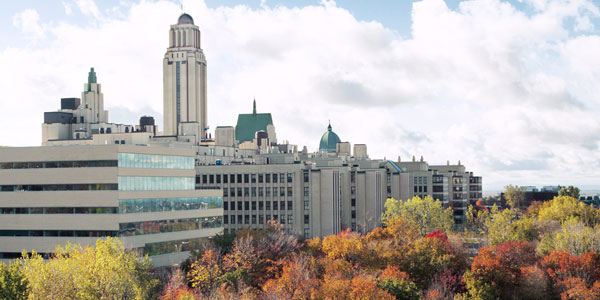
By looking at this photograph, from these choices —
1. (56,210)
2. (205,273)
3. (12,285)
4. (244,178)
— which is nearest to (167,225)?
(56,210)

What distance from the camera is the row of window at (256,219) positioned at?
155 meters

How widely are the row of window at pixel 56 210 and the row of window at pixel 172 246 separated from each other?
7542mm

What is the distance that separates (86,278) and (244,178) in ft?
295

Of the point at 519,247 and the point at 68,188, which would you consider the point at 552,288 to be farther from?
the point at 68,188

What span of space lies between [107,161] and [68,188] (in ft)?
21.7

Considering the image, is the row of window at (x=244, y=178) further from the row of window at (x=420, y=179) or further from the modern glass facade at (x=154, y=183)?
the row of window at (x=420, y=179)

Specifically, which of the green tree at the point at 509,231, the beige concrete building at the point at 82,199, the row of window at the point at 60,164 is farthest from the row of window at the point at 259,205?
the row of window at the point at 60,164

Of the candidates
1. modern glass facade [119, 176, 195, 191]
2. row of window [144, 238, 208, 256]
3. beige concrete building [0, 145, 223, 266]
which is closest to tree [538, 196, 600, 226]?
row of window [144, 238, 208, 256]

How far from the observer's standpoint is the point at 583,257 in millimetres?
91688

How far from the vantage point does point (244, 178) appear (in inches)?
6220

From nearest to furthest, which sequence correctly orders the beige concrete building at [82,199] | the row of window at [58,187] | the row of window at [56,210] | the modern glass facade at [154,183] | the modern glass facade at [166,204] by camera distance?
the row of window at [56,210] → the beige concrete building at [82,199] → the row of window at [58,187] → the modern glass facade at [166,204] → the modern glass facade at [154,183]

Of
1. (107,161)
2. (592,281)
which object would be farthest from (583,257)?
(107,161)

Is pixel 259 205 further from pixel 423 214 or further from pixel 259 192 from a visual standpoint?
pixel 423 214

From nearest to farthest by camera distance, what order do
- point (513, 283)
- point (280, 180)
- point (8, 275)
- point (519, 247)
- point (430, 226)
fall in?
point (8, 275)
point (513, 283)
point (519, 247)
point (430, 226)
point (280, 180)
